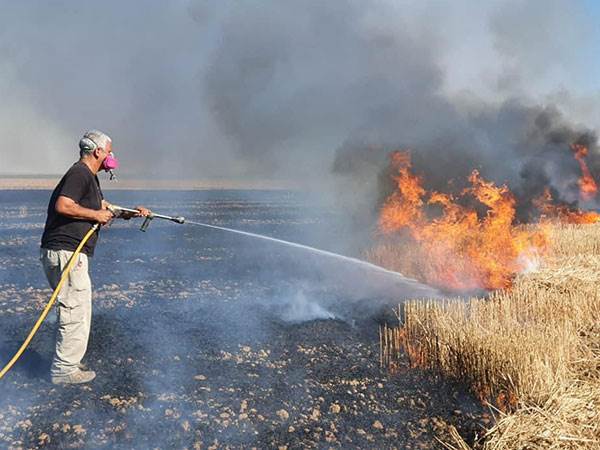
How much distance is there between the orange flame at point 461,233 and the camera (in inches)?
408

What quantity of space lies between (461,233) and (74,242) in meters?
8.98

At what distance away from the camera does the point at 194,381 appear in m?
5.79

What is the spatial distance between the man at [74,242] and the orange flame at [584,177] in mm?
19200

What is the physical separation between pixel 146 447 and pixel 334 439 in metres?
1.67

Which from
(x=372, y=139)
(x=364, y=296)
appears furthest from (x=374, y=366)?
(x=372, y=139)

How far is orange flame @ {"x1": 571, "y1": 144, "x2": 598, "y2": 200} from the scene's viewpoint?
65.1 ft

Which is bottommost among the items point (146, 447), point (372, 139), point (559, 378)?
point (146, 447)

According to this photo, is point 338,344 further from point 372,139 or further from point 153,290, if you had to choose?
point 372,139

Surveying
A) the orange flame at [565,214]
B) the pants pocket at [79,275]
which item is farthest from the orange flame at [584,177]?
the pants pocket at [79,275]

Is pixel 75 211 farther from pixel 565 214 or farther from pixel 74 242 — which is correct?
pixel 565 214

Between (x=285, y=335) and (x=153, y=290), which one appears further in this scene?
(x=153, y=290)

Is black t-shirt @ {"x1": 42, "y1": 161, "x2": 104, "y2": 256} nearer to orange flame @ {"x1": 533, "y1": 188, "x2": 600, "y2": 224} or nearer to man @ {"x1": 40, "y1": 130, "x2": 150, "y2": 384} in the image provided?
man @ {"x1": 40, "y1": 130, "x2": 150, "y2": 384}

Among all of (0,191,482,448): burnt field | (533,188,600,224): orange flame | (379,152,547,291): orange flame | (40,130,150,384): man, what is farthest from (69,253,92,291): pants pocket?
(533,188,600,224): orange flame

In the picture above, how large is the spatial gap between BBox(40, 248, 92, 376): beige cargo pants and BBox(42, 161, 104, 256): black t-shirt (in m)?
0.09
